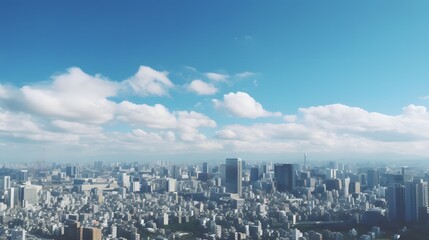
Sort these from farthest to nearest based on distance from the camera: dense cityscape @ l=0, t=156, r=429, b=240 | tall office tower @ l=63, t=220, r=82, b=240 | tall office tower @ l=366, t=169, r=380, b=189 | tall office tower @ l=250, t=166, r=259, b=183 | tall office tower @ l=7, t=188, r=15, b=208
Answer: tall office tower @ l=250, t=166, r=259, b=183, tall office tower @ l=366, t=169, r=380, b=189, tall office tower @ l=7, t=188, r=15, b=208, dense cityscape @ l=0, t=156, r=429, b=240, tall office tower @ l=63, t=220, r=82, b=240

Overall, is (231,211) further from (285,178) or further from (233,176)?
(285,178)

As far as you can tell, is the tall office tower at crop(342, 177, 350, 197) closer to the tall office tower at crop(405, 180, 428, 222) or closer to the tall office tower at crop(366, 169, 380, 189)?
the tall office tower at crop(366, 169, 380, 189)

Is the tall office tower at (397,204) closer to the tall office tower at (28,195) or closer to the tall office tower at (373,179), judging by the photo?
the tall office tower at (373,179)

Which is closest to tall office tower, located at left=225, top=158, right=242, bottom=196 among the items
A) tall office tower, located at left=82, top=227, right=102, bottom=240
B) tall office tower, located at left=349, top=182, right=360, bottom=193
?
tall office tower, located at left=349, top=182, right=360, bottom=193

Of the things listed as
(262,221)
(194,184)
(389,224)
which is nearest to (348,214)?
(389,224)

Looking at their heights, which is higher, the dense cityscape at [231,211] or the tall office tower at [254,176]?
the tall office tower at [254,176]

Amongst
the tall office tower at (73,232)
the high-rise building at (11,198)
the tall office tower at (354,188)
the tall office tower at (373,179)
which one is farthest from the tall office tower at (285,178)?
the tall office tower at (73,232)
